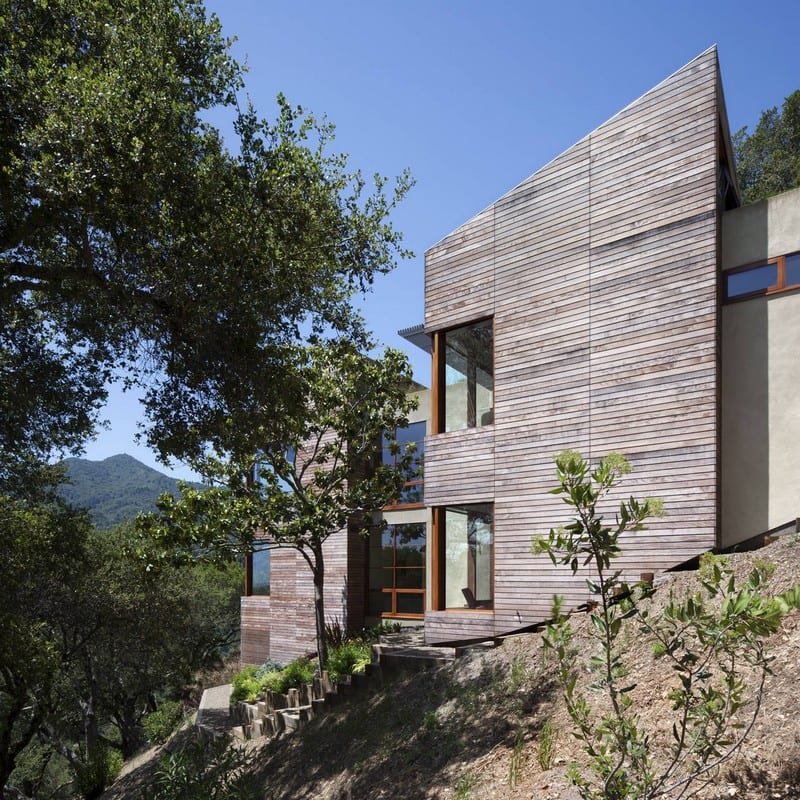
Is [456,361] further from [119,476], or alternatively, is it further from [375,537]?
[119,476]

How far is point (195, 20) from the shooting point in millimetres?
9344

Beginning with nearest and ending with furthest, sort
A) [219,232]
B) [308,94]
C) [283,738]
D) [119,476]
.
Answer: [219,232]
[308,94]
[283,738]
[119,476]

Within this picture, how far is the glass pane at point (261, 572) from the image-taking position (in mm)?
20641

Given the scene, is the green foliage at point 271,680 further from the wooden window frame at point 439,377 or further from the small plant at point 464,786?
the small plant at point 464,786

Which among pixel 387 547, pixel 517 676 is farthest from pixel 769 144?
pixel 517 676

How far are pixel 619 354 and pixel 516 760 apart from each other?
5656 millimetres

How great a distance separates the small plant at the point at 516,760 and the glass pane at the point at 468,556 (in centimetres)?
396

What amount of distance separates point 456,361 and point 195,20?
21.7 ft

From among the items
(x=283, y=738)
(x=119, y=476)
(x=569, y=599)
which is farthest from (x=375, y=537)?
(x=119, y=476)

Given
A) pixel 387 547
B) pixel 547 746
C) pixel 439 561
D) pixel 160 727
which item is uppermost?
pixel 439 561

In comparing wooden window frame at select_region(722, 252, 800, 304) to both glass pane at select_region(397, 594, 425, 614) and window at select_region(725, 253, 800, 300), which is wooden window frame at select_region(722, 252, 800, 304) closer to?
window at select_region(725, 253, 800, 300)

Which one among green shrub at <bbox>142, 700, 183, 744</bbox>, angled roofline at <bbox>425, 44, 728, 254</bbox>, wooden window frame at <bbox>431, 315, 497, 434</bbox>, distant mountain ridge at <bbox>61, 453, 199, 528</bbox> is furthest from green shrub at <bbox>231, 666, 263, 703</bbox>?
distant mountain ridge at <bbox>61, 453, 199, 528</bbox>

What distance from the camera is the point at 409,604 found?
17.5 meters

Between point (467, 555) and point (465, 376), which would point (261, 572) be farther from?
point (465, 376)
